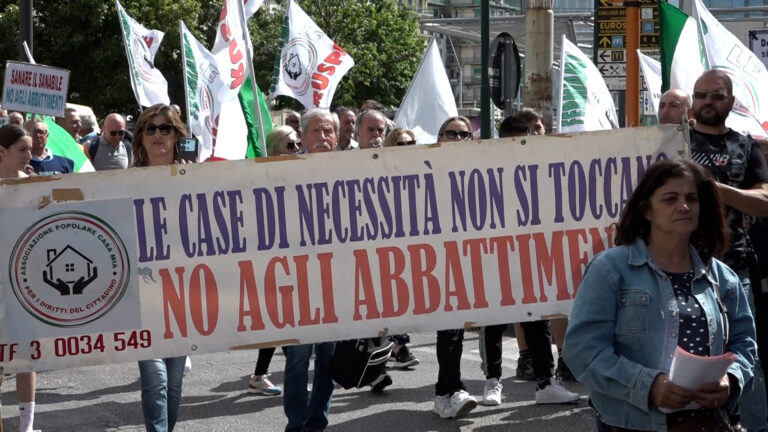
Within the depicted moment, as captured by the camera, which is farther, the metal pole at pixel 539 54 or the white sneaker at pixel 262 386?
the metal pole at pixel 539 54

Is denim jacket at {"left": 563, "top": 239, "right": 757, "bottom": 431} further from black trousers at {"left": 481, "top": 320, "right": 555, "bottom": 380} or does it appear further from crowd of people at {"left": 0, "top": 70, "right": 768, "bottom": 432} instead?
black trousers at {"left": 481, "top": 320, "right": 555, "bottom": 380}

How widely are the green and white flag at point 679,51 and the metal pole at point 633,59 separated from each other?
3.58 metres

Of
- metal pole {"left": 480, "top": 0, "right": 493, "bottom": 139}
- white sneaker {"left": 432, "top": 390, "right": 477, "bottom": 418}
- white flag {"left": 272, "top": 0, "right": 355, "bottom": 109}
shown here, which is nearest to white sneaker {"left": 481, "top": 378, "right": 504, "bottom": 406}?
white sneaker {"left": 432, "top": 390, "right": 477, "bottom": 418}

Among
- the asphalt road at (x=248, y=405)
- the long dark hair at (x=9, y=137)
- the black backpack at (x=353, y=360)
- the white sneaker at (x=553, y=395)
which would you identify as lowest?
the asphalt road at (x=248, y=405)

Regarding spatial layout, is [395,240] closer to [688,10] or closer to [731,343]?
[731,343]

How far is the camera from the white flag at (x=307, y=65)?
12859 millimetres

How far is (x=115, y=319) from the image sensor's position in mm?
5910

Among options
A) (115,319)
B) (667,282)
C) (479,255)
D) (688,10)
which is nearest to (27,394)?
(115,319)

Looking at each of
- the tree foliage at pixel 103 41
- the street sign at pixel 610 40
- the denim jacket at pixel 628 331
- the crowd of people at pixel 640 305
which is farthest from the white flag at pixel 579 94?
the tree foliage at pixel 103 41

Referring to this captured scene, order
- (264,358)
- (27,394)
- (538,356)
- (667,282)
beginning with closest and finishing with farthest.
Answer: (667,282), (27,394), (538,356), (264,358)

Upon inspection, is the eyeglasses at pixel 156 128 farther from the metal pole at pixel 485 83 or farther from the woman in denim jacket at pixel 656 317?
the metal pole at pixel 485 83

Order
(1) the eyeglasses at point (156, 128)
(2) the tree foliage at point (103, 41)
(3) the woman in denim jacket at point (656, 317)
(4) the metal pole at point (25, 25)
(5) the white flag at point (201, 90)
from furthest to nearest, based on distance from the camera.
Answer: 1. (2) the tree foliage at point (103, 41)
2. (4) the metal pole at point (25, 25)
3. (5) the white flag at point (201, 90)
4. (1) the eyeglasses at point (156, 128)
5. (3) the woman in denim jacket at point (656, 317)

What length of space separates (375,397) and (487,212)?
2.77 metres

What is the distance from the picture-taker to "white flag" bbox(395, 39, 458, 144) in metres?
12.9
